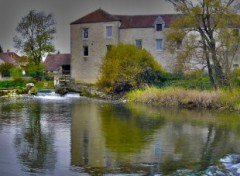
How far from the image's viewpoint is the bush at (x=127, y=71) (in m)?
49.8

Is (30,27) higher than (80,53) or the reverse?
higher

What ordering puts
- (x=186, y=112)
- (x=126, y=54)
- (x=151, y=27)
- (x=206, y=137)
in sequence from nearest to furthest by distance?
(x=206, y=137) → (x=186, y=112) → (x=126, y=54) → (x=151, y=27)

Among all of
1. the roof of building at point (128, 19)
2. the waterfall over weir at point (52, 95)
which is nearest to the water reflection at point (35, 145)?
the waterfall over weir at point (52, 95)

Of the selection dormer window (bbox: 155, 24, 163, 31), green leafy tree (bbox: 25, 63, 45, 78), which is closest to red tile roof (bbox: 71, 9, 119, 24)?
dormer window (bbox: 155, 24, 163, 31)

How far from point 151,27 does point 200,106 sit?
26.5 meters

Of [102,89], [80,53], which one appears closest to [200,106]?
[102,89]

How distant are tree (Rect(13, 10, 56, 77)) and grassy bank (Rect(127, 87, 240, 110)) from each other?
1171 inches

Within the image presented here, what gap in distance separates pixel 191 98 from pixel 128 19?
93.7ft

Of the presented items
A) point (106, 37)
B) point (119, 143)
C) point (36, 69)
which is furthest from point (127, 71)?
point (119, 143)

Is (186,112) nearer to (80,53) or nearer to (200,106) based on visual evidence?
(200,106)

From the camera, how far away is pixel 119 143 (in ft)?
66.5

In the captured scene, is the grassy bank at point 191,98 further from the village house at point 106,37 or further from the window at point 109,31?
the window at point 109,31

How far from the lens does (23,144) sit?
19828 millimetres

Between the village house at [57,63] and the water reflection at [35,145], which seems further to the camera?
the village house at [57,63]
